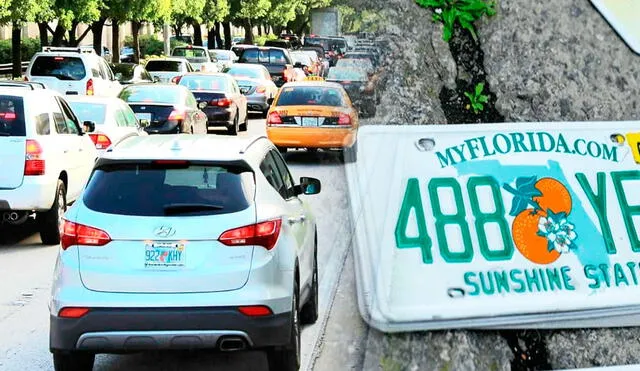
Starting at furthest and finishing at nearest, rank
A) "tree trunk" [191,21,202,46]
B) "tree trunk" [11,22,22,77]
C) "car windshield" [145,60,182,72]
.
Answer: "tree trunk" [191,21,202,46] → "tree trunk" [11,22,22,77] → "car windshield" [145,60,182,72]

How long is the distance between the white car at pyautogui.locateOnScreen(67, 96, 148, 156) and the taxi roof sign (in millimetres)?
12485

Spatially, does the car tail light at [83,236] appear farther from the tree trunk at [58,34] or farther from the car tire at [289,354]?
the tree trunk at [58,34]

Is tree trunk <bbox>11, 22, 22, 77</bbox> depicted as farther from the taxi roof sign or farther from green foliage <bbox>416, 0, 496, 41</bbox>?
the taxi roof sign

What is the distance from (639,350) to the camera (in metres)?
3.41

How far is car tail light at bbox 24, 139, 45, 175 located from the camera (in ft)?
38.0

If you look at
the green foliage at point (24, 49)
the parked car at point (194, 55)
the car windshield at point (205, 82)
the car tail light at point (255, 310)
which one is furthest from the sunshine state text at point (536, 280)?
the green foliage at point (24, 49)

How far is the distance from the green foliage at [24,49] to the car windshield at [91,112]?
36276 millimetres

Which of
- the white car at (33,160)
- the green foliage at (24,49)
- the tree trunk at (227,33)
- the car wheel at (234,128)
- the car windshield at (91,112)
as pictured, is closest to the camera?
the white car at (33,160)

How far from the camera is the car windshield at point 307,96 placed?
19469mm

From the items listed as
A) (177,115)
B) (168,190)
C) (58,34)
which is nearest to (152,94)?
(177,115)

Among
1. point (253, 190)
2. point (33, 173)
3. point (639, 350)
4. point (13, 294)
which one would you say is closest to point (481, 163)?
point (639, 350)

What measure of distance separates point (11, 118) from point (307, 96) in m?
9.40

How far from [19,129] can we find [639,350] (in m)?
9.33

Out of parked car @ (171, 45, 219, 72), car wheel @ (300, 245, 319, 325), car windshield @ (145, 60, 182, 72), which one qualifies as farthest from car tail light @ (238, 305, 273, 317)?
parked car @ (171, 45, 219, 72)
